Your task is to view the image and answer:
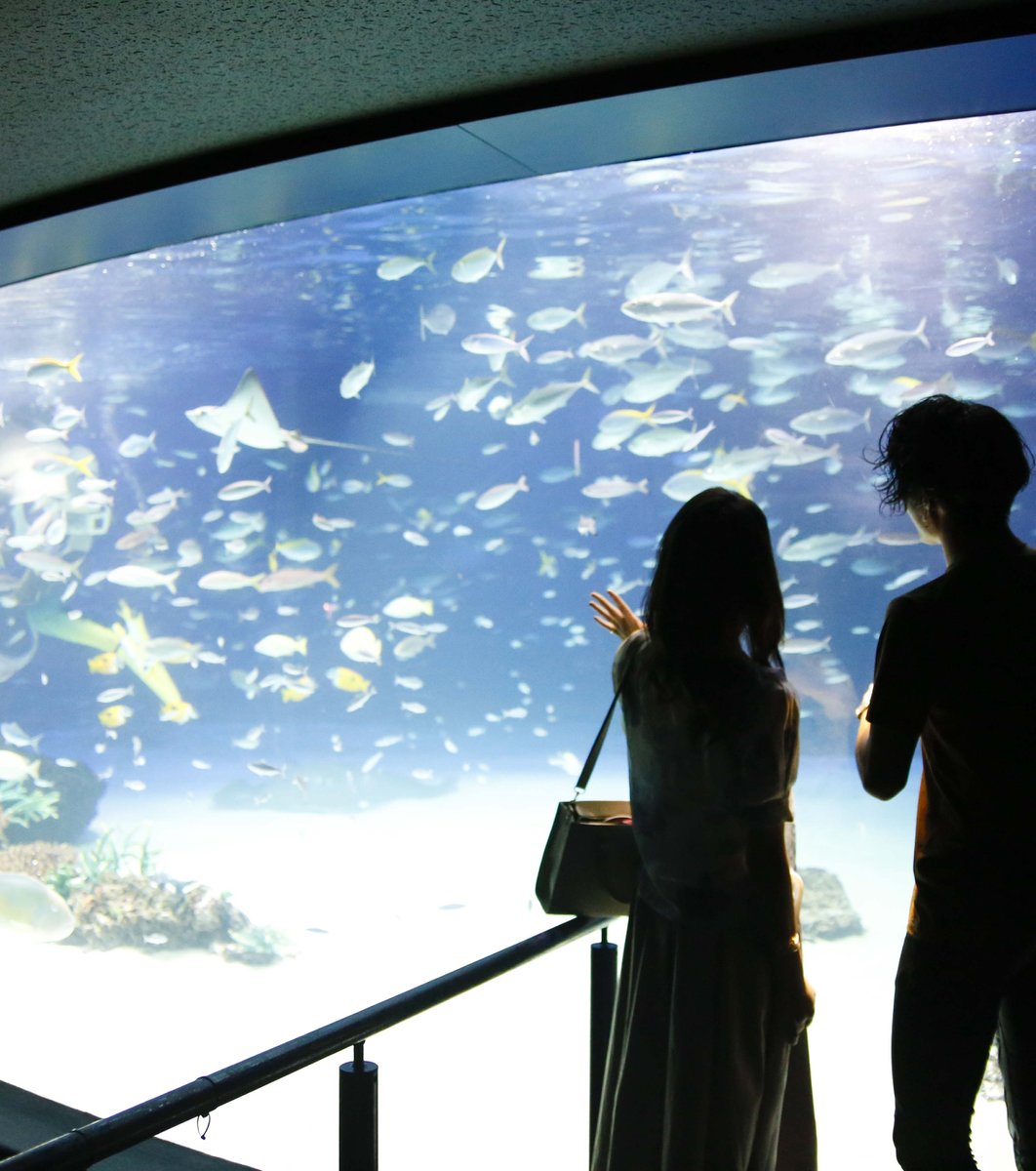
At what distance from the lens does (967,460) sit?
66.2 inches

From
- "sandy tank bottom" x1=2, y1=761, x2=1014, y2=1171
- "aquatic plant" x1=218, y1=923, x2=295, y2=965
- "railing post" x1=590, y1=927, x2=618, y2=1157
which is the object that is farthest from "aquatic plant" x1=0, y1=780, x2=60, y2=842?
"railing post" x1=590, y1=927, x2=618, y2=1157

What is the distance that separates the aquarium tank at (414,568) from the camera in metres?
8.88

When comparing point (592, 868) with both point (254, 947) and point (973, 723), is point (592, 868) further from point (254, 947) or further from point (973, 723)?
point (254, 947)

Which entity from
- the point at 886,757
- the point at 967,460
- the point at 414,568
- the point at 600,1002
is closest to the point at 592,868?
the point at 600,1002

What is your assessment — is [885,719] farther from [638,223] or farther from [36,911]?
[638,223]

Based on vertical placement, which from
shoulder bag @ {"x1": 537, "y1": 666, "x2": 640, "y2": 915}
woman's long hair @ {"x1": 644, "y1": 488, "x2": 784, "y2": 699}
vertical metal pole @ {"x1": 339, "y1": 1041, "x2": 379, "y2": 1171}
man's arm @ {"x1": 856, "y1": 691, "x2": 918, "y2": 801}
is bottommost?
vertical metal pole @ {"x1": 339, "y1": 1041, "x2": 379, "y2": 1171}

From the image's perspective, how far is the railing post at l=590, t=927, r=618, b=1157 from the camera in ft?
6.95

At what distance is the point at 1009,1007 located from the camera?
1584 mm

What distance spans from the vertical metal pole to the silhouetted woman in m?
0.45

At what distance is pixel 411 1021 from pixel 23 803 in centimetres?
686

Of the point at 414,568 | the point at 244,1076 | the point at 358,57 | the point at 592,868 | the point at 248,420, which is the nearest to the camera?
the point at 244,1076

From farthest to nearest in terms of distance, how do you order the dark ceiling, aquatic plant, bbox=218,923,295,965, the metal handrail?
aquatic plant, bbox=218,923,295,965 → the dark ceiling → the metal handrail

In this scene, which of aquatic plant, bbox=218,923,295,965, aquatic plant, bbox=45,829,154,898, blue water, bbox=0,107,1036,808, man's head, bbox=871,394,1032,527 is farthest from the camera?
blue water, bbox=0,107,1036,808

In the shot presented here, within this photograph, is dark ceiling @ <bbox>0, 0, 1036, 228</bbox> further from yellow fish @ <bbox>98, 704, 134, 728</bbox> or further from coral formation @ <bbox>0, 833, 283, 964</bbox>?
coral formation @ <bbox>0, 833, 283, 964</bbox>
